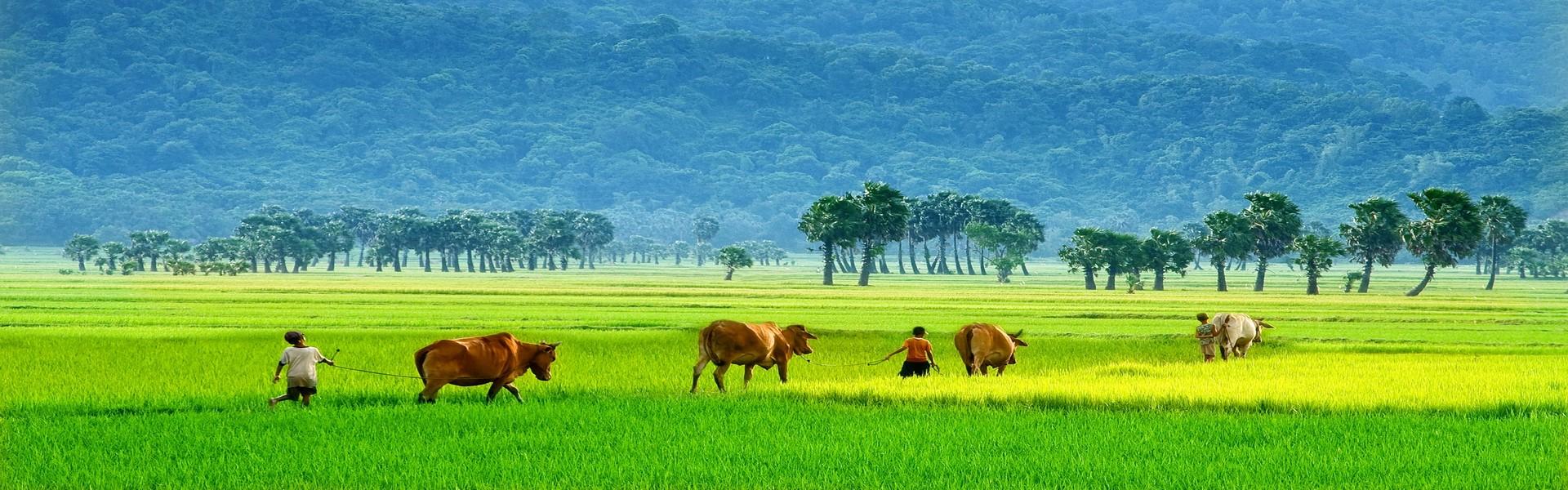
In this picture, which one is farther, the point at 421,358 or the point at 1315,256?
the point at 1315,256

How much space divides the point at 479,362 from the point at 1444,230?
9610 centimetres

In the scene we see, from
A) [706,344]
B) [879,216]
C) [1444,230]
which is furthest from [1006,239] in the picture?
[706,344]

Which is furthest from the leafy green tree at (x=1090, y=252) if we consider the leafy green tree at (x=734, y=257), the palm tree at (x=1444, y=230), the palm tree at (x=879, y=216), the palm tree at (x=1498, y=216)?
the leafy green tree at (x=734, y=257)

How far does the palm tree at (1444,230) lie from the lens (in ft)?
337

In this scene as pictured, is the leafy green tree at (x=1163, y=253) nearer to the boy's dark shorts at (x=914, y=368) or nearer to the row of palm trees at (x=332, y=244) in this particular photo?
the row of palm trees at (x=332, y=244)

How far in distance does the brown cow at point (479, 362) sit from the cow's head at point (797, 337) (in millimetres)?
4430

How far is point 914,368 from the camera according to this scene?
2516 centimetres

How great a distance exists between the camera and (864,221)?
136125 millimetres

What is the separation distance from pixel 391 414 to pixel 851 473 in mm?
7084

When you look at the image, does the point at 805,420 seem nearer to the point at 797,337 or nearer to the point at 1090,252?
the point at 797,337

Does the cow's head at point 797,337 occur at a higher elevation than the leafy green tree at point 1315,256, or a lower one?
lower

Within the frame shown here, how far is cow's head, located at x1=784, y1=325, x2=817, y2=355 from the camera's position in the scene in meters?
24.0

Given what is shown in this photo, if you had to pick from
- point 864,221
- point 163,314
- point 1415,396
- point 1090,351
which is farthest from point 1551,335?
point 864,221

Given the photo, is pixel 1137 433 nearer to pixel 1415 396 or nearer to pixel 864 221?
pixel 1415 396
